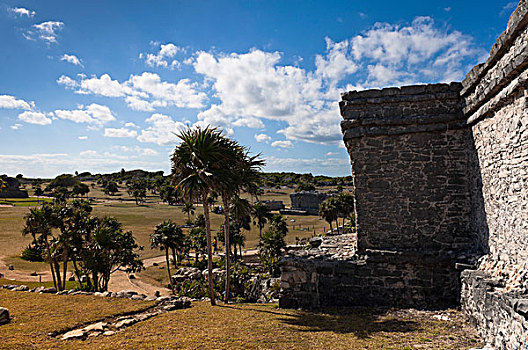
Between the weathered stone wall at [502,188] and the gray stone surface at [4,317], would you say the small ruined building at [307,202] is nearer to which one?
the weathered stone wall at [502,188]

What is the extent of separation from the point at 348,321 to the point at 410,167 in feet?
17.0

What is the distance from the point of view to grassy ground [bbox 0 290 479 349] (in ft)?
23.4

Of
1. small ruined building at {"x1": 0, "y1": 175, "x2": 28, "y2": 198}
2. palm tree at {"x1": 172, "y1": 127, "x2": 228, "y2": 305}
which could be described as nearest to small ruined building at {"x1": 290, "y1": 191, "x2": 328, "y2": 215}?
palm tree at {"x1": 172, "y1": 127, "x2": 228, "y2": 305}

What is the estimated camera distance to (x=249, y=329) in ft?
27.8

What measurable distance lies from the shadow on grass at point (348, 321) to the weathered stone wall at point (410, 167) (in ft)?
7.18

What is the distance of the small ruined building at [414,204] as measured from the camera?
8.84m

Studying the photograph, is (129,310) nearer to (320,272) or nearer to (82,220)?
(320,272)

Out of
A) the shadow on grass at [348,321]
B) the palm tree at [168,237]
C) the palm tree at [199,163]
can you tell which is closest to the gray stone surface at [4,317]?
the palm tree at [199,163]

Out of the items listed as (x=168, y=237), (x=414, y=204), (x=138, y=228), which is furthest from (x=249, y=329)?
(x=138, y=228)

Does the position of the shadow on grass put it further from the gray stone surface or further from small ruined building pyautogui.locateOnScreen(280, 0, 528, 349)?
the gray stone surface

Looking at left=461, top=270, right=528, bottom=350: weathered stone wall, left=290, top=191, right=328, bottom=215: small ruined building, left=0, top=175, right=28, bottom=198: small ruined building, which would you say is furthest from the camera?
left=0, top=175, right=28, bottom=198: small ruined building

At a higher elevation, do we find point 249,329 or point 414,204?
point 414,204

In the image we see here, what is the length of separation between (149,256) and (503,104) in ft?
138

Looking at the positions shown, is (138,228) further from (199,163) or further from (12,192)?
(12,192)
